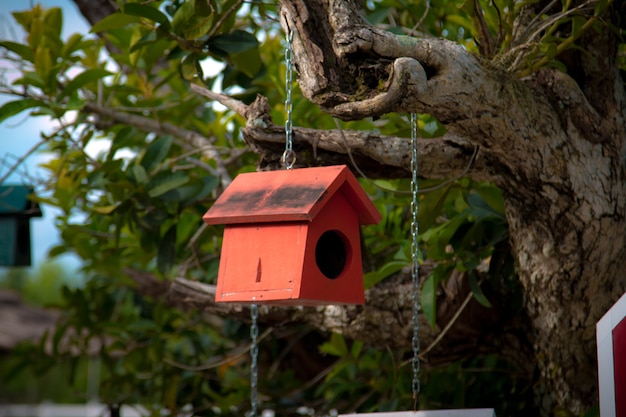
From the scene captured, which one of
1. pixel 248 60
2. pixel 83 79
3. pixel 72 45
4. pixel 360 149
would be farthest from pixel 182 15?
pixel 360 149

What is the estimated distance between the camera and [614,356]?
153cm

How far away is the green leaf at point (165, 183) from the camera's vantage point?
266cm

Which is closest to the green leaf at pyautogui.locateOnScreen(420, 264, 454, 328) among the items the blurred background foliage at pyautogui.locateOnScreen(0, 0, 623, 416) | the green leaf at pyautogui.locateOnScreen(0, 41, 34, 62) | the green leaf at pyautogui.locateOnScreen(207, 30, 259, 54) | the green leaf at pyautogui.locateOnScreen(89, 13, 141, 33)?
the blurred background foliage at pyautogui.locateOnScreen(0, 0, 623, 416)

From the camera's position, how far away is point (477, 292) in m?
2.27

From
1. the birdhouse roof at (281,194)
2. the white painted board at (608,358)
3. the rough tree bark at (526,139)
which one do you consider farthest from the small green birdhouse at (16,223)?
the white painted board at (608,358)

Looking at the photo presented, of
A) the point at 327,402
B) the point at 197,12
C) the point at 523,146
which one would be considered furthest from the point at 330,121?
A: the point at 327,402

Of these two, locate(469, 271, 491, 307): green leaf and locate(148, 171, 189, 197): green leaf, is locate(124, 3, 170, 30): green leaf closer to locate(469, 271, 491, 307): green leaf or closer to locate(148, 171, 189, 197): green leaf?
locate(148, 171, 189, 197): green leaf

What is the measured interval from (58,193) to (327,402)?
1.40 meters

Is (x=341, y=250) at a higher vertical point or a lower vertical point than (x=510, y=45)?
lower

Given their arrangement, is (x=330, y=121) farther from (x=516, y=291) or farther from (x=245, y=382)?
(x=245, y=382)

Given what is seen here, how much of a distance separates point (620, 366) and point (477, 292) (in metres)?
0.76

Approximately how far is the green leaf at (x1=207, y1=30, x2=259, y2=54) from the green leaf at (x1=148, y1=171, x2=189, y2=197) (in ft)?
1.63

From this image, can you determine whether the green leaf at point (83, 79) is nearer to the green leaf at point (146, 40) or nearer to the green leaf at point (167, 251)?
the green leaf at point (146, 40)

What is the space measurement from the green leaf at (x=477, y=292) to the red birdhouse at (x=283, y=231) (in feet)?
1.71
